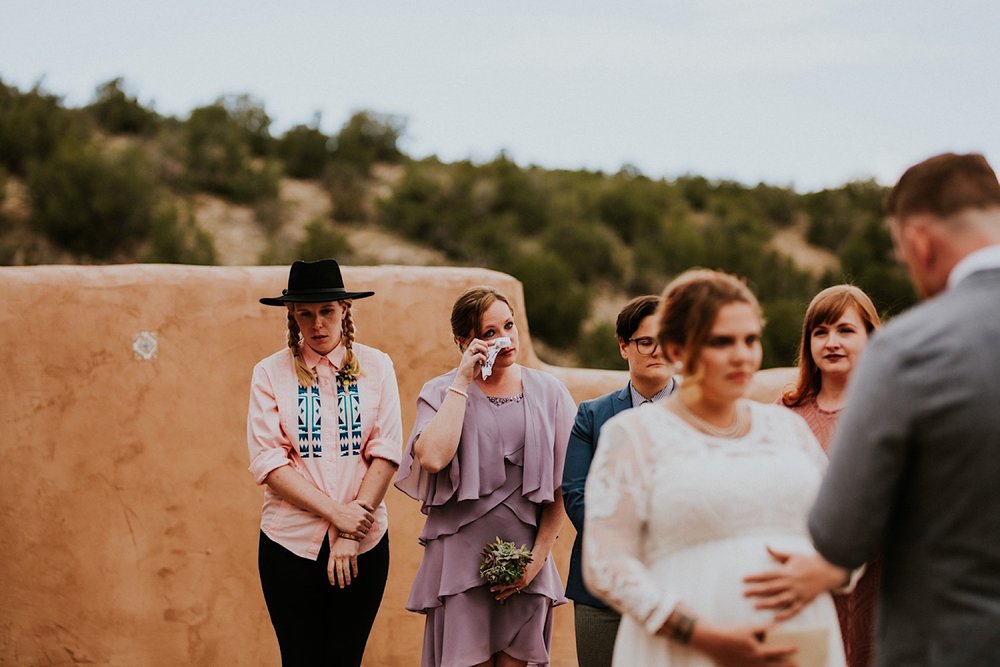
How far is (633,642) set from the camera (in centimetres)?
258

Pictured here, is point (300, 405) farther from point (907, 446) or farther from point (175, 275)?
point (907, 446)

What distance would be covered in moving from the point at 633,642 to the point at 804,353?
1.75m

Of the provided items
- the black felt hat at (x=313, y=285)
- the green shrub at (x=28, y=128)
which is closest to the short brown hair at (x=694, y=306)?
the black felt hat at (x=313, y=285)

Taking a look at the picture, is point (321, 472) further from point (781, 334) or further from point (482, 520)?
point (781, 334)

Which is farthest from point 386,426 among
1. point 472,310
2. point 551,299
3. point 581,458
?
point 551,299

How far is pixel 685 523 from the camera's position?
2484mm

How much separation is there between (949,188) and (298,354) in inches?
110

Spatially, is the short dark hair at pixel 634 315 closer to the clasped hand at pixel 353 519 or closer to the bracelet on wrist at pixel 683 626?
the clasped hand at pixel 353 519

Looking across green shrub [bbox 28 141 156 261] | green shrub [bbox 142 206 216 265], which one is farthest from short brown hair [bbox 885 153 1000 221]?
green shrub [bbox 28 141 156 261]

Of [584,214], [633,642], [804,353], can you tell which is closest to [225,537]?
[804,353]

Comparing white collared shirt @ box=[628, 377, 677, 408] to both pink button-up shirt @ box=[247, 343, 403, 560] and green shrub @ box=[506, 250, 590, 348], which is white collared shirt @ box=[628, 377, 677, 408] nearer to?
pink button-up shirt @ box=[247, 343, 403, 560]

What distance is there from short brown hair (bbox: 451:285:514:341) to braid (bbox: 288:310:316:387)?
60cm

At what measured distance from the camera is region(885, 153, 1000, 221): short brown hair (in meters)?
2.04

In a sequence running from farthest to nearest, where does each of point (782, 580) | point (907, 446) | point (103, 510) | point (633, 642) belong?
point (103, 510)
point (633, 642)
point (782, 580)
point (907, 446)
